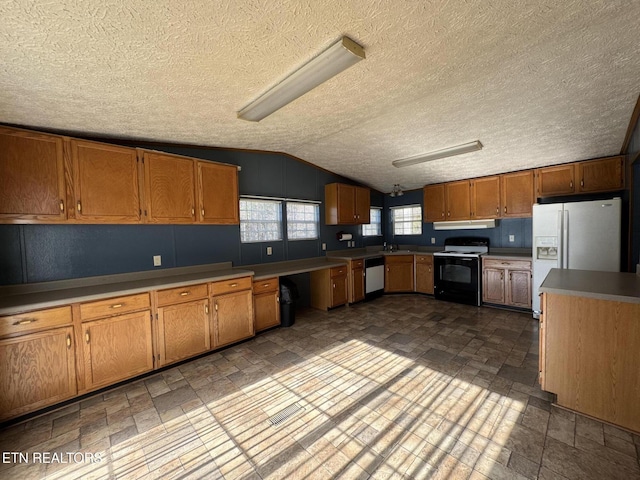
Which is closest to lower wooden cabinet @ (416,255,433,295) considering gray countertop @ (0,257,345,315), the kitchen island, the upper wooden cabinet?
the upper wooden cabinet

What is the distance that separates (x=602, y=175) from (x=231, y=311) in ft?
17.9

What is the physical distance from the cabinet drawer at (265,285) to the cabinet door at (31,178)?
6.78 ft

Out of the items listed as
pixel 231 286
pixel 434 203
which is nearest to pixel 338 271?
pixel 231 286

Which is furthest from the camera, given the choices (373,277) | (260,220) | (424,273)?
(424,273)

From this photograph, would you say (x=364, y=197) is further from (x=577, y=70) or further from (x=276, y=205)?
(x=577, y=70)

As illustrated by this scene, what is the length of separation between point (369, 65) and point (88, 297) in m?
2.98

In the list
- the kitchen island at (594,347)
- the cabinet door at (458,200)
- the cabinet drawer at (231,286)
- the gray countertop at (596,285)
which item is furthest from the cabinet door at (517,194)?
the cabinet drawer at (231,286)

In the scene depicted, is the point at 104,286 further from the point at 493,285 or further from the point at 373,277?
the point at 493,285

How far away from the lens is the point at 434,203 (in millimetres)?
5473

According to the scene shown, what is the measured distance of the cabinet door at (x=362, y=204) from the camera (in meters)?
5.42

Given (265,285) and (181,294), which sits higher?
(181,294)

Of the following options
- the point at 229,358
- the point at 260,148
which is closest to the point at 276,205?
the point at 260,148

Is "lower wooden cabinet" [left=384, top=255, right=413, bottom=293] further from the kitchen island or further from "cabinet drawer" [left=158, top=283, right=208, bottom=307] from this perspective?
"cabinet drawer" [left=158, top=283, right=208, bottom=307]

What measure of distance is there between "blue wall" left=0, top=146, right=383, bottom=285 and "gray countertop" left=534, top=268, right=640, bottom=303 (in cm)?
348
